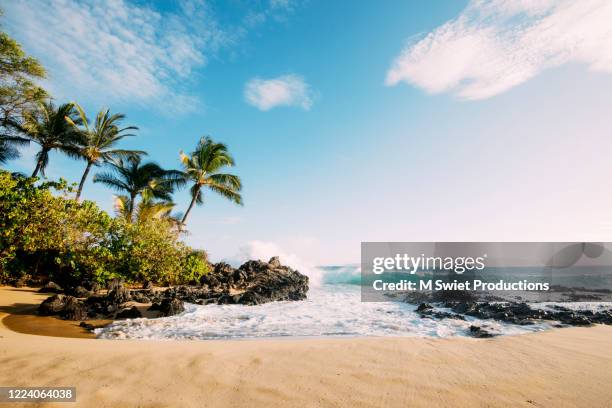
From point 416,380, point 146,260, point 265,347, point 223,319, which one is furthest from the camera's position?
point 146,260

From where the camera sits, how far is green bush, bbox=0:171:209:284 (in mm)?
11914

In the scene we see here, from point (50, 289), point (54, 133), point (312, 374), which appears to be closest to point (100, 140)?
point (54, 133)

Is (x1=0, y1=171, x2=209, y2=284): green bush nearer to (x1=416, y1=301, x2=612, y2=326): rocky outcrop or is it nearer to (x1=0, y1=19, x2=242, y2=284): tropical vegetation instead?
(x1=0, y1=19, x2=242, y2=284): tropical vegetation

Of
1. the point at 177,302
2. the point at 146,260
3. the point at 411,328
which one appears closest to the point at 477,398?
the point at 411,328

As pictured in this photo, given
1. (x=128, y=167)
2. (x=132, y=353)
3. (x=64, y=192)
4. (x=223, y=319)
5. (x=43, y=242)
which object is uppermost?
(x=128, y=167)

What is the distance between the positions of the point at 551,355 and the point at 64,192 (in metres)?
17.7

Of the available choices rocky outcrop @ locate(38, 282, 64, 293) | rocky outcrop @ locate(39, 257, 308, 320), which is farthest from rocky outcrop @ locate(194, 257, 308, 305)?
rocky outcrop @ locate(38, 282, 64, 293)

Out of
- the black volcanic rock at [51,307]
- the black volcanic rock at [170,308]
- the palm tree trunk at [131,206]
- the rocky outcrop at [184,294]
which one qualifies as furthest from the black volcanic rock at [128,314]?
the palm tree trunk at [131,206]

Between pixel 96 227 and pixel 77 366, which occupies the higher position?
pixel 96 227

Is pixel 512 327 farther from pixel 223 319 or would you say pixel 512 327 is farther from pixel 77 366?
pixel 77 366

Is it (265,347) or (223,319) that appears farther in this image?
(223,319)

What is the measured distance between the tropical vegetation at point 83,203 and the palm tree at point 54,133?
2.5 inches

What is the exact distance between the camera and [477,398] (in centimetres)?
362

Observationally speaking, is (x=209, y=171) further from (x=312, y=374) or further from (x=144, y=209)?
(x=312, y=374)
